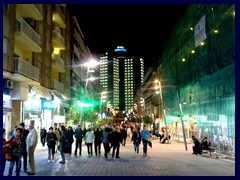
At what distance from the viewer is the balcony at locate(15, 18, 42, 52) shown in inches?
984

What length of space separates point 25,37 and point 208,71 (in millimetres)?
14190

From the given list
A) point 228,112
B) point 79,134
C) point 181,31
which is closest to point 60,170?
point 79,134

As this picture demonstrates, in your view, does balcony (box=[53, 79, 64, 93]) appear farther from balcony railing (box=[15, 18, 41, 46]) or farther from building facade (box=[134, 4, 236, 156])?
building facade (box=[134, 4, 236, 156])

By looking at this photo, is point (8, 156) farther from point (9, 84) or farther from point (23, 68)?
point (23, 68)

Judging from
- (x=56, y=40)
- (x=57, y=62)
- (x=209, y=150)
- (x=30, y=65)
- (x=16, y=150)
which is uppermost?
(x=56, y=40)

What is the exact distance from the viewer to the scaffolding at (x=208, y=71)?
22.4 meters

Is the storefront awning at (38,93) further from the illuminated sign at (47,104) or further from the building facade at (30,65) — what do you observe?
the illuminated sign at (47,104)

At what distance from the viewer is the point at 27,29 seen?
27.1 meters

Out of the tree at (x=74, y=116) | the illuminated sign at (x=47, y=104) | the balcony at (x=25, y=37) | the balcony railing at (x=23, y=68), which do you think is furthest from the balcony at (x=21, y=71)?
the tree at (x=74, y=116)

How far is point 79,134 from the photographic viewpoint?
70.1ft

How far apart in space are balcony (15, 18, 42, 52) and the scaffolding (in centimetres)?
1292

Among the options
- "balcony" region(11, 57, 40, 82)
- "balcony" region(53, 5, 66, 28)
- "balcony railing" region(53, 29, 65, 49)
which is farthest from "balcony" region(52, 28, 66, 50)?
"balcony" region(11, 57, 40, 82)

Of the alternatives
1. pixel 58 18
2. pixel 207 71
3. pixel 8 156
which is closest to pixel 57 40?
pixel 58 18

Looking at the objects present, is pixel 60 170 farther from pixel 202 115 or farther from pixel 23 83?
pixel 202 115
